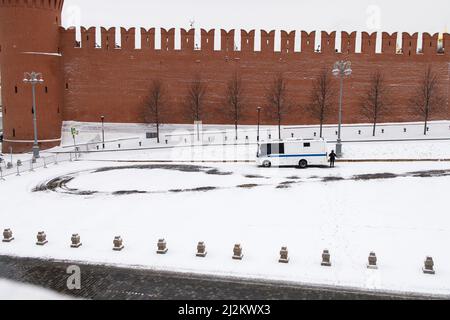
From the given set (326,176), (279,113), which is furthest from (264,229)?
(279,113)

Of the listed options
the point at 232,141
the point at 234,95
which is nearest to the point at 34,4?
the point at 234,95

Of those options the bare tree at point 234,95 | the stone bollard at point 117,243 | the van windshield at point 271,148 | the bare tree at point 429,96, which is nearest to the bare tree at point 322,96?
the bare tree at point 234,95

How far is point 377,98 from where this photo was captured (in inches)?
1463

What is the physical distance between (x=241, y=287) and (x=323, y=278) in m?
1.81

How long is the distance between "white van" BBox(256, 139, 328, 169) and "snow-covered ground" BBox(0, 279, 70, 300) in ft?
52.4

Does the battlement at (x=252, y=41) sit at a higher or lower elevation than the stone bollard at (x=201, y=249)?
higher

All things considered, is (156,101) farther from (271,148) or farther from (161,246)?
(161,246)

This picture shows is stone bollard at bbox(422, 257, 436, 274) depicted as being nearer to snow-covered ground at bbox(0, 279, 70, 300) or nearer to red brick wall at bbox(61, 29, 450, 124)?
snow-covered ground at bbox(0, 279, 70, 300)

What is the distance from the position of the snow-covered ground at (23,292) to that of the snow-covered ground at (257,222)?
5.78 feet

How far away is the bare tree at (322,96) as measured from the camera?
123ft

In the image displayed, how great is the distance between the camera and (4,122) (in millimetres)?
35875

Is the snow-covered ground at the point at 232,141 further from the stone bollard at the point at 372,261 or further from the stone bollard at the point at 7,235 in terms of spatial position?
the stone bollard at the point at 372,261

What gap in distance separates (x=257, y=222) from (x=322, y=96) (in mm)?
26473
